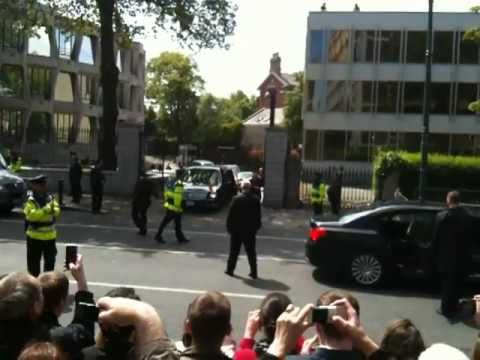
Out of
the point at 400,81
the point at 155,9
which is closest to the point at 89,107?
the point at 400,81

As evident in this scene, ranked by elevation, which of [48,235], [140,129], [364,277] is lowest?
[364,277]

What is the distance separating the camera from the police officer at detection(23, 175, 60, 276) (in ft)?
31.7

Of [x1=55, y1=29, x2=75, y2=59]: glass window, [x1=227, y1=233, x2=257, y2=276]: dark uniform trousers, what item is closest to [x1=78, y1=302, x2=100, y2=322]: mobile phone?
[x1=227, y1=233, x2=257, y2=276]: dark uniform trousers

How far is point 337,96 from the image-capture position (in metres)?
49.4

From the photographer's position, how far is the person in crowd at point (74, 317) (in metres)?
3.79

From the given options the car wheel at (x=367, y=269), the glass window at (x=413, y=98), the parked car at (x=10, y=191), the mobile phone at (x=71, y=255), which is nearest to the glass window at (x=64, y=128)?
the glass window at (x=413, y=98)

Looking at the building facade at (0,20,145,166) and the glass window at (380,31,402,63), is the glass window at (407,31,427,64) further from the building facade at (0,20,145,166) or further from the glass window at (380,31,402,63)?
the building facade at (0,20,145,166)

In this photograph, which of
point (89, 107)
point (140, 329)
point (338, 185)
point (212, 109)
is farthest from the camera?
point (212, 109)

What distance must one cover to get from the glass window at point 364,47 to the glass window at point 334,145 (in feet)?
17.1

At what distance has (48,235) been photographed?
9.73 metres

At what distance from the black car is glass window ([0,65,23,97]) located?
4470 cm

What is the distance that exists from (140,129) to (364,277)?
16.3 metres

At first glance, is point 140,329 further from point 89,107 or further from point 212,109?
point 212,109

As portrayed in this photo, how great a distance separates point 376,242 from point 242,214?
2277 millimetres
